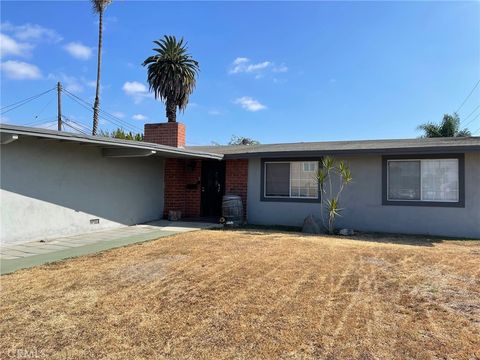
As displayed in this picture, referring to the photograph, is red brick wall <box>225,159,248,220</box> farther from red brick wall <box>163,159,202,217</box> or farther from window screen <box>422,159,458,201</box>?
window screen <box>422,159,458,201</box>

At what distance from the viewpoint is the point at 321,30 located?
1284 cm

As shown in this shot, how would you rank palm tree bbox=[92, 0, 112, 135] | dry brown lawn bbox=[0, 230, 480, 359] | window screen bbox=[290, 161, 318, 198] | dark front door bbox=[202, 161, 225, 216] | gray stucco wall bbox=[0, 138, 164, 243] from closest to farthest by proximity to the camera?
dry brown lawn bbox=[0, 230, 480, 359], gray stucco wall bbox=[0, 138, 164, 243], window screen bbox=[290, 161, 318, 198], dark front door bbox=[202, 161, 225, 216], palm tree bbox=[92, 0, 112, 135]

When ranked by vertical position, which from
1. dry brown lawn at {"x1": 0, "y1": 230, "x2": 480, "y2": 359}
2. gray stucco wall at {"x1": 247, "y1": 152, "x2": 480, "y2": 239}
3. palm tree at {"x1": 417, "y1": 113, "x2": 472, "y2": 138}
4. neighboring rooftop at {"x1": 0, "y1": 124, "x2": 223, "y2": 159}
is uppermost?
palm tree at {"x1": 417, "y1": 113, "x2": 472, "y2": 138}

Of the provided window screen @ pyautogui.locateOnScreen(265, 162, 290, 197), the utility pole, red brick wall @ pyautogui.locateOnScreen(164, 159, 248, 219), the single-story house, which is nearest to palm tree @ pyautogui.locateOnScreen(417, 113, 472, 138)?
the single-story house

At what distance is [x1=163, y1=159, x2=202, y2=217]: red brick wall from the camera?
13016mm

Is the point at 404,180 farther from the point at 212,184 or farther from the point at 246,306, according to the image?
the point at 246,306

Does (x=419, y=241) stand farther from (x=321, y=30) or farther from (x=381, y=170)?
(x=321, y=30)

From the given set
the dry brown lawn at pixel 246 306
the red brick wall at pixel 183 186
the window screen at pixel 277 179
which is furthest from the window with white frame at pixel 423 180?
the red brick wall at pixel 183 186

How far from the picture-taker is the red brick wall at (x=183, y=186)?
1302cm

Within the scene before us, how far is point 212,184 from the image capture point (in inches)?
521

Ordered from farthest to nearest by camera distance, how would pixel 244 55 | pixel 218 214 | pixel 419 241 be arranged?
1. pixel 244 55
2. pixel 218 214
3. pixel 419 241

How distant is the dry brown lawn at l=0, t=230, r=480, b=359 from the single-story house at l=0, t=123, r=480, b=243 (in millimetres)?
2543

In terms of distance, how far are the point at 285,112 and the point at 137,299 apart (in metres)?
23.7

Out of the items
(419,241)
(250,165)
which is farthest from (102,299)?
(250,165)
